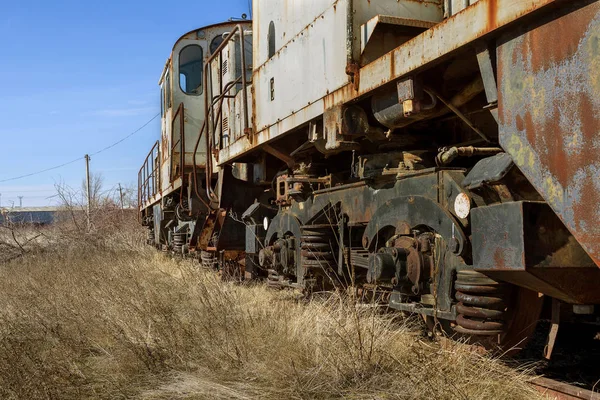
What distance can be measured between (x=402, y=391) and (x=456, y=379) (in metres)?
0.33

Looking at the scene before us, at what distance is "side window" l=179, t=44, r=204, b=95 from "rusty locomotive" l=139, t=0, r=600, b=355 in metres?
5.57

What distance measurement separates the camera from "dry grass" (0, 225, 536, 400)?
11.2 ft

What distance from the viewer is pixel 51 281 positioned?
8648 millimetres

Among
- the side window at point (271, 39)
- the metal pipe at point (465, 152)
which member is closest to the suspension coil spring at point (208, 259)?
the side window at point (271, 39)

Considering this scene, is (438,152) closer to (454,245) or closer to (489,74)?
(454,245)

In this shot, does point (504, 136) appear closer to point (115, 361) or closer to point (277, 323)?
point (277, 323)

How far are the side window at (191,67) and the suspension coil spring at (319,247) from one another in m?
7.94

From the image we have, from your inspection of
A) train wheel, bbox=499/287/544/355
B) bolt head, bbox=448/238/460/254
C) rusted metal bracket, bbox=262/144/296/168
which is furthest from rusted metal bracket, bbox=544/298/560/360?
rusted metal bracket, bbox=262/144/296/168

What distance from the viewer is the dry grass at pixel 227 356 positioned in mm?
3422

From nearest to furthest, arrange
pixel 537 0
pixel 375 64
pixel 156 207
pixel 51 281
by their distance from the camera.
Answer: pixel 537 0 → pixel 375 64 → pixel 51 281 → pixel 156 207

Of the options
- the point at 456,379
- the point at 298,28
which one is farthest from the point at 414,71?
the point at 298,28

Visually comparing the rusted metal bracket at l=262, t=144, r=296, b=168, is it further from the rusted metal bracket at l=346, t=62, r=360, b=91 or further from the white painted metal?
the rusted metal bracket at l=346, t=62, r=360, b=91

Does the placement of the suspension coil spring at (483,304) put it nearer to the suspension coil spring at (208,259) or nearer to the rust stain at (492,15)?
the rust stain at (492,15)

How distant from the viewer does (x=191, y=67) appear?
42.4 ft
